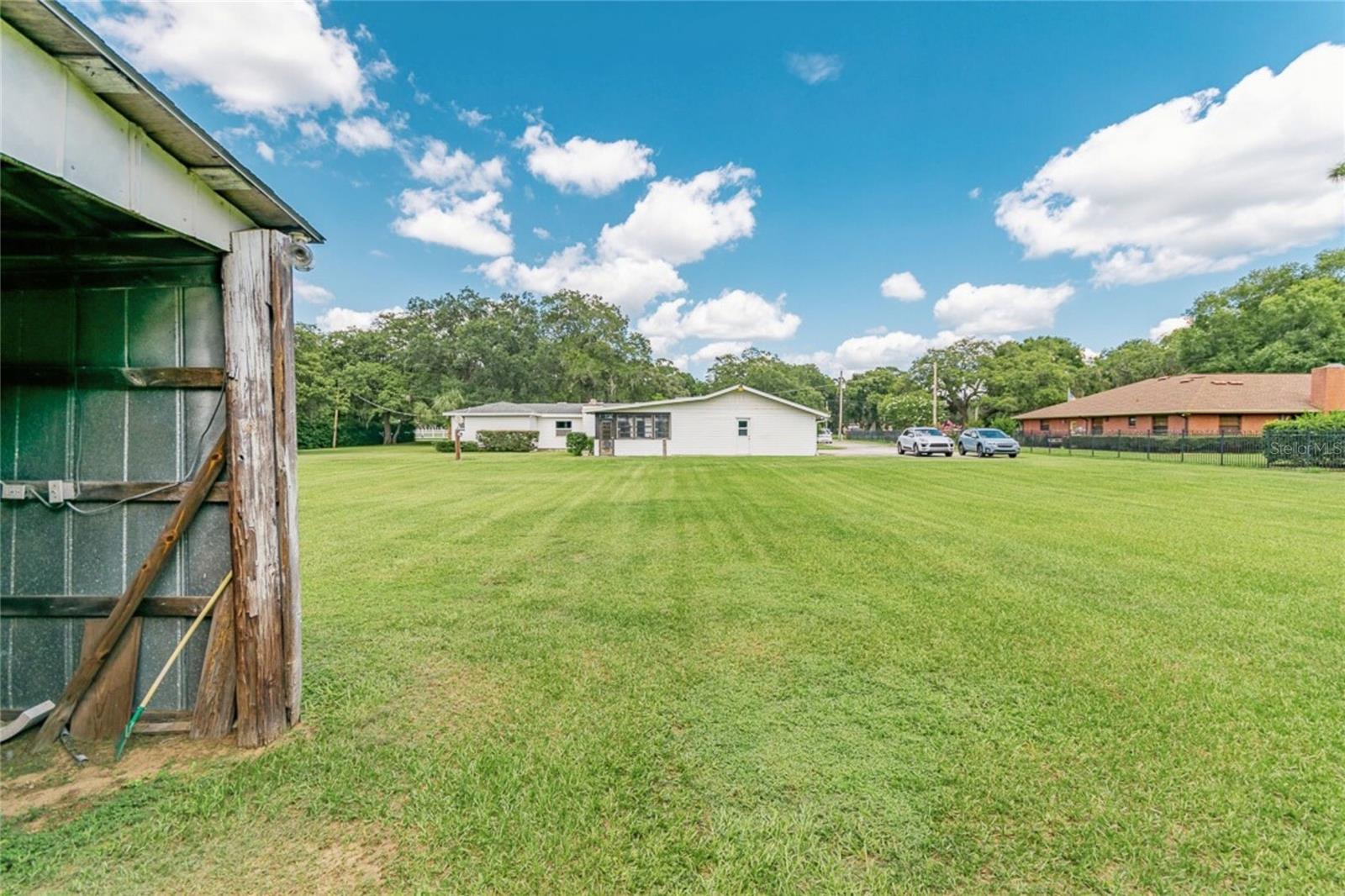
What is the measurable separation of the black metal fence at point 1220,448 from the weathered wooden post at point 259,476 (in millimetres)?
24827

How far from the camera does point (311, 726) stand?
2.73m

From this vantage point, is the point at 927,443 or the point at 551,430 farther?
the point at 551,430

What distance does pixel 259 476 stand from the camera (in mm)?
2533

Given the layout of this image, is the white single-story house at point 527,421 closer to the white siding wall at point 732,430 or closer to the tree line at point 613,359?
the tree line at point 613,359

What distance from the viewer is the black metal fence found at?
15.6m

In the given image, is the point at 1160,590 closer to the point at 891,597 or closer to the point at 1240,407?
the point at 891,597

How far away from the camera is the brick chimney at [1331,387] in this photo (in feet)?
76.9

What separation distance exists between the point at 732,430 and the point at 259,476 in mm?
23981

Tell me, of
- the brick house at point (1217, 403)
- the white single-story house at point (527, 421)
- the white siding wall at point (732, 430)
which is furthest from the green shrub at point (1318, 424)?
the white single-story house at point (527, 421)

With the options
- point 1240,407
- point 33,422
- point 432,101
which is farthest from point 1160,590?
point 1240,407

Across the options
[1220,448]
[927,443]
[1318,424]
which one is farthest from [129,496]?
[1220,448]

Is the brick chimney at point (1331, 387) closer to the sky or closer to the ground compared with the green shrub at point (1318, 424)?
closer to the sky

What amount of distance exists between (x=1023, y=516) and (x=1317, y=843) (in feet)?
24.1

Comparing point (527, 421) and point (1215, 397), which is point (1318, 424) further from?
point (527, 421)
